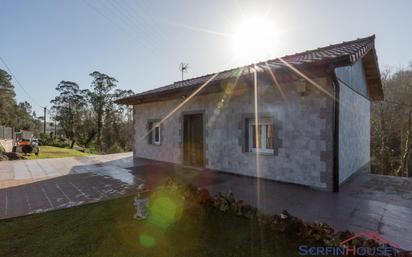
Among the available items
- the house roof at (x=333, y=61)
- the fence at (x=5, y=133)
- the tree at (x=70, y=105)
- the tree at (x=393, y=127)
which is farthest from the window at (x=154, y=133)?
the tree at (x=70, y=105)

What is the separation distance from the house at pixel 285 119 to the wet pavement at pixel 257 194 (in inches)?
20.1

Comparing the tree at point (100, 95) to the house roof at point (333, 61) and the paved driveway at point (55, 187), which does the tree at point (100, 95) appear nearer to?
the house roof at point (333, 61)

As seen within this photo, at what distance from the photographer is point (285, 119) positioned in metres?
5.89

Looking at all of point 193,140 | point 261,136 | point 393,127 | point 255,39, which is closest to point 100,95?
point 193,140

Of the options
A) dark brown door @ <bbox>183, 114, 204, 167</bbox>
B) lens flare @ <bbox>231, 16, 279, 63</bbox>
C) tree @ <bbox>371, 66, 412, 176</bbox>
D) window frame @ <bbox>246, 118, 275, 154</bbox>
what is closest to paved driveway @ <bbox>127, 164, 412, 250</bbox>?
window frame @ <bbox>246, 118, 275, 154</bbox>

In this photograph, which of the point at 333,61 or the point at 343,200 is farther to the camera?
the point at 343,200

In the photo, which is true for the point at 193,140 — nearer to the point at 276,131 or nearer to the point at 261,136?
the point at 261,136

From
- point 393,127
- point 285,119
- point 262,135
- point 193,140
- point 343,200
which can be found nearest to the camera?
point 343,200

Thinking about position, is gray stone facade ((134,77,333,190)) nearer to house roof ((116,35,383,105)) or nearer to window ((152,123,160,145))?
house roof ((116,35,383,105))

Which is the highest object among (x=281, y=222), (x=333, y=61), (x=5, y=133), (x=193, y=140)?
(x=333, y=61)

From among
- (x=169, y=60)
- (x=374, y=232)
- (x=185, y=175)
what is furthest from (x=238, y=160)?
(x=169, y=60)

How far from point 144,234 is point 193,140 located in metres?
5.58

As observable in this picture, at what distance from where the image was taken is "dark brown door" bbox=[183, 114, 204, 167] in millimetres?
8398

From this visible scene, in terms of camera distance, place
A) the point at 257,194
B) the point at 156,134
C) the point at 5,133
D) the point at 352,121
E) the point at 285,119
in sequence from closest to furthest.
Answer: the point at 257,194
the point at 285,119
the point at 352,121
the point at 156,134
the point at 5,133
